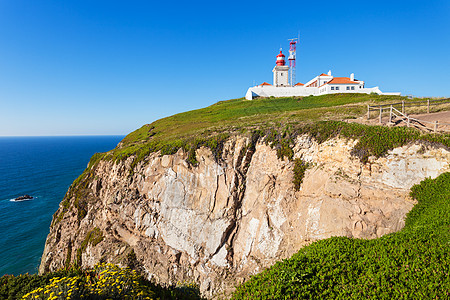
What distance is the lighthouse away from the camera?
204 ft

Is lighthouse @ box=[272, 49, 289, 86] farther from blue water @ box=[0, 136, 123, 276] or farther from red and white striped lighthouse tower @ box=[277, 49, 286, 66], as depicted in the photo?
blue water @ box=[0, 136, 123, 276]

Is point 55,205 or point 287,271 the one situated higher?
point 287,271

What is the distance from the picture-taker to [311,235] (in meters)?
15.9

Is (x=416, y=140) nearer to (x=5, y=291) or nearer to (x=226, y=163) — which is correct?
(x=226, y=163)

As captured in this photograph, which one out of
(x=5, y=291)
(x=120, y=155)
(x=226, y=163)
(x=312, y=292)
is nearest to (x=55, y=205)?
(x=120, y=155)

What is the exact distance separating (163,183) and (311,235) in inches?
623

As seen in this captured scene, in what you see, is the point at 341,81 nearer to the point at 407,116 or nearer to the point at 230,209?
the point at 407,116

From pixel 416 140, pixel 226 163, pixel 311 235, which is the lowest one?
pixel 311 235

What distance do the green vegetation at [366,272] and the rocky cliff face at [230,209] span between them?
5.95m

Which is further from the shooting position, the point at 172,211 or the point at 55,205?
the point at 55,205

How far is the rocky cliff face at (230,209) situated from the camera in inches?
576

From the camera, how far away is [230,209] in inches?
794

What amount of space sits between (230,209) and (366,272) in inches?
552

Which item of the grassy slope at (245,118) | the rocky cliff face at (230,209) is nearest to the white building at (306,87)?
the grassy slope at (245,118)
